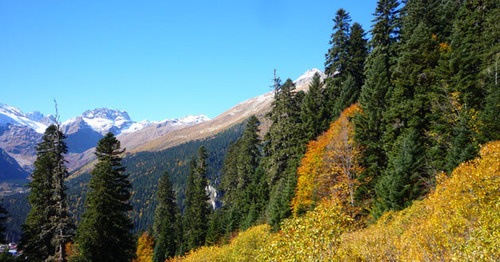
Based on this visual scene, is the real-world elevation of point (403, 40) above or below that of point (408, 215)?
above

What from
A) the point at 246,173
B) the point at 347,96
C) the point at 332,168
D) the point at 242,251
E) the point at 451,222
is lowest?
the point at 242,251

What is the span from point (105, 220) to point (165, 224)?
42115mm

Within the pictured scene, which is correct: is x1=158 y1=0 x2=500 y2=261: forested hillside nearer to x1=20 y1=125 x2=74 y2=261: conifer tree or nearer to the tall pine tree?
x1=20 y1=125 x2=74 y2=261: conifer tree

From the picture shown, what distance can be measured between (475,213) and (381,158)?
19645 mm

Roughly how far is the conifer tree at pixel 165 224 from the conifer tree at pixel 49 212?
118 ft

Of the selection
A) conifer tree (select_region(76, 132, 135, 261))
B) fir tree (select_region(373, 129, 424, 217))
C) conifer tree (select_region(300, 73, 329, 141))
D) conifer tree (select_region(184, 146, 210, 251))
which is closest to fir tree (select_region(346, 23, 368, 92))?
conifer tree (select_region(300, 73, 329, 141))

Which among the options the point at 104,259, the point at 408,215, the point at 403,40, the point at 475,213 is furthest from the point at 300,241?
the point at 403,40

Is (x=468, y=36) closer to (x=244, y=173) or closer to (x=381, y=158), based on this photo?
(x=381, y=158)

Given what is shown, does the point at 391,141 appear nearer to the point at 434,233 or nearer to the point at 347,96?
the point at 347,96

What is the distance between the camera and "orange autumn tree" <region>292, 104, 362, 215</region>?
3297 centimetres

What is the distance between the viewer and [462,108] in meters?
25.5

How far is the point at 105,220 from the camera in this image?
2558 cm

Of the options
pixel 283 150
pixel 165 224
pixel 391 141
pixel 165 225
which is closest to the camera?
pixel 391 141

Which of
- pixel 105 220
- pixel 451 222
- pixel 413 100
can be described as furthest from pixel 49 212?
pixel 413 100
